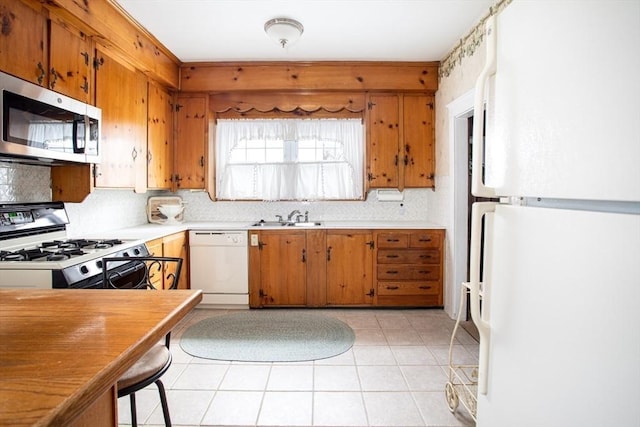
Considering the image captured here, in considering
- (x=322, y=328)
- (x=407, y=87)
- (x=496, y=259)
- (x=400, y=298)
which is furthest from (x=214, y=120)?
(x=496, y=259)

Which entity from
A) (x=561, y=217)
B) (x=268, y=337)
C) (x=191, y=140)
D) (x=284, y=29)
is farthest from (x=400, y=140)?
(x=561, y=217)

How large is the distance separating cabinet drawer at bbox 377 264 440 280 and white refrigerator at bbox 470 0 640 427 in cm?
242

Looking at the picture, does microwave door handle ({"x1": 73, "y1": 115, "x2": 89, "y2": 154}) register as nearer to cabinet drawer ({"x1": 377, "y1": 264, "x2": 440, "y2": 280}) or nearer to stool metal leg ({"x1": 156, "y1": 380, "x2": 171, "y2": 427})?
stool metal leg ({"x1": 156, "y1": 380, "x2": 171, "y2": 427})

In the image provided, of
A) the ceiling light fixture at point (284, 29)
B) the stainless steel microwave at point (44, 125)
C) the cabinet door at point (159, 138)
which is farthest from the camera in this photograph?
the cabinet door at point (159, 138)

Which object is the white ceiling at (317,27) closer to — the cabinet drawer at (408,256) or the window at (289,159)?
the window at (289,159)

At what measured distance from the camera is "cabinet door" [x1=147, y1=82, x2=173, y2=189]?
335cm

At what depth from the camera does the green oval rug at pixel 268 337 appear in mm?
2551

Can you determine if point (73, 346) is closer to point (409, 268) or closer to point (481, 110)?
point (481, 110)

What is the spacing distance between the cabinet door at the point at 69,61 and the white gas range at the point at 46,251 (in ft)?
2.74

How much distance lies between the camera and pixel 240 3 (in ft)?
8.43

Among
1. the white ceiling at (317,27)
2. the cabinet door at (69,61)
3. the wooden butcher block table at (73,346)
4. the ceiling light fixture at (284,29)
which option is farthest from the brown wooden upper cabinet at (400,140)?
the wooden butcher block table at (73,346)

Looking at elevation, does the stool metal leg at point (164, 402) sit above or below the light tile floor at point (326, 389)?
above

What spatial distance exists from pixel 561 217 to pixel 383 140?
10.4 feet

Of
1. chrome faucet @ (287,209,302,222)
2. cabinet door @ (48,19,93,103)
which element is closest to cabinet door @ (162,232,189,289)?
chrome faucet @ (287,209,302,222)
